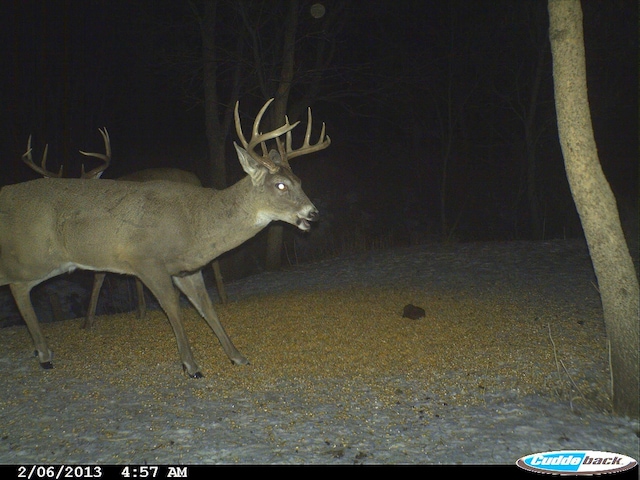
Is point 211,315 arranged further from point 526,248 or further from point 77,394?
point 526,248

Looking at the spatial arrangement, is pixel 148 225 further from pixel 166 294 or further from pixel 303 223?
pixel 303 223

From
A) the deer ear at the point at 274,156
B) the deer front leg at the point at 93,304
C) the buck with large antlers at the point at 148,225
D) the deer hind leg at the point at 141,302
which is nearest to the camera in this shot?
the buck with large antlers at the point at 148,225

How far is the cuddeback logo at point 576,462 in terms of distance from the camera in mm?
3816

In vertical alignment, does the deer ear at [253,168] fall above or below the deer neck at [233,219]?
above

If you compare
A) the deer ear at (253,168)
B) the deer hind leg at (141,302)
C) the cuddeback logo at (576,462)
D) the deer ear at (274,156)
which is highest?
the deer ear at (274,156)

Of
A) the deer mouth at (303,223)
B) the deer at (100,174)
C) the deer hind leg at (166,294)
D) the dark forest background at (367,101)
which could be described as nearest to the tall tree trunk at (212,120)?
the dark forest background at (367,101)

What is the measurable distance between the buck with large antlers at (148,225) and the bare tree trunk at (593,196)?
8.48 feet

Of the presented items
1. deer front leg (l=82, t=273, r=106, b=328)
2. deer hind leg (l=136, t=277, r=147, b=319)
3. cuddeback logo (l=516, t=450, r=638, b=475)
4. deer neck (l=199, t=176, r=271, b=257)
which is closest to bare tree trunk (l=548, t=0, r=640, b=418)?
cuddeback logo (l=516, t=450, r=638, b=475)

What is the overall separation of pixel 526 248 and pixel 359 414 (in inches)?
364

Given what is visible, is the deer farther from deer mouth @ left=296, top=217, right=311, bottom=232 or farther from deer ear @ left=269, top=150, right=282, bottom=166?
deer mouth @ left=296, top=217, right=311, bottom=232

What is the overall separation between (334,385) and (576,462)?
7.35 feet

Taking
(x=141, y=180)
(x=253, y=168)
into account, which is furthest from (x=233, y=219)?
(x=141, y=180)

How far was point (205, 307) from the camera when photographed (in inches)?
266

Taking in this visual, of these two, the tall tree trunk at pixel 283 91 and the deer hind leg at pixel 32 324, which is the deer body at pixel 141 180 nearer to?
the deer hind leg at pixel 32 324
